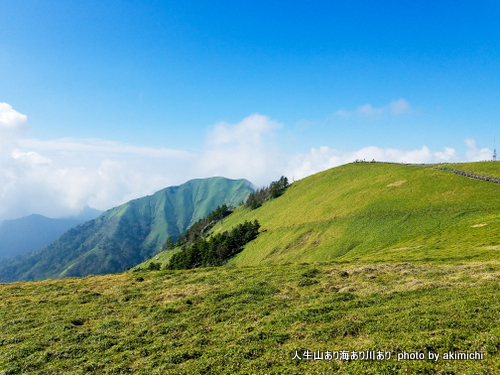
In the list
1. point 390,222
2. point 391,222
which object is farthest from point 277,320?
point 390,222

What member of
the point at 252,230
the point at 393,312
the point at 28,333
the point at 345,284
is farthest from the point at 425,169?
the point at 28,333

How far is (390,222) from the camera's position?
7219cm

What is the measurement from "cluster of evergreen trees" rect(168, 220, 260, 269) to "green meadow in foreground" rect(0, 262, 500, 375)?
3068 inches

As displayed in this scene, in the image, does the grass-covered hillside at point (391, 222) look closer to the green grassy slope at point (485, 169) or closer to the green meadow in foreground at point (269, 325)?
the green grassy slope at point (485, 169)

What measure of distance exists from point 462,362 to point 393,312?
23.9ft

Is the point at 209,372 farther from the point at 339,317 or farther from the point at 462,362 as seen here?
the point at 462,362

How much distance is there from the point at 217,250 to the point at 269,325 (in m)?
94.4

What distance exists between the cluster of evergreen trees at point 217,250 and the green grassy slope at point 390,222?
7.61 metres

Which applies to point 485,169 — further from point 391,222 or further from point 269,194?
point 269,194

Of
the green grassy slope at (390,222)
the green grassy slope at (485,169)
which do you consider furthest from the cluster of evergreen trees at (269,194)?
the green grassy slope at (485,169)

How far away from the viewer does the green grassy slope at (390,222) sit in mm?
48500

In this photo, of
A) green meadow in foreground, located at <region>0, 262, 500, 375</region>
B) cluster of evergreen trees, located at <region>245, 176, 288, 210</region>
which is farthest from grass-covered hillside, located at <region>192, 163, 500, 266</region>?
cluster of evergreen trees, located at <region>245, 176, 288, 210</region>

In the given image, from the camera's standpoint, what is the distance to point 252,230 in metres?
119

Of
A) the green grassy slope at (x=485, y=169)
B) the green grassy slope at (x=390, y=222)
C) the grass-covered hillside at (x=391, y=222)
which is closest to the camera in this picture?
the grass-covered hillside at (x=391, y=222)
